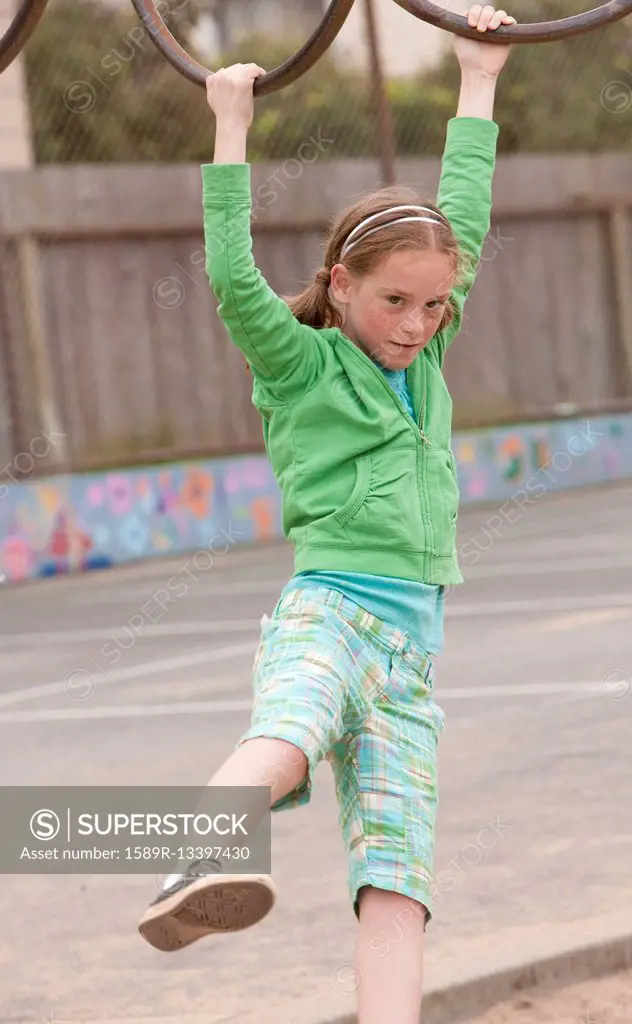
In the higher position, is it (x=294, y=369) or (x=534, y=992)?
(x=294, y=369)

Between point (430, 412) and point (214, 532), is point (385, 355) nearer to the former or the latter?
point (430, 412)

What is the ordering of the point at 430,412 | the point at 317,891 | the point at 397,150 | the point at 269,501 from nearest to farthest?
the point at 430,412
the point at 317,891
the point at 269,501
the point at 397,150

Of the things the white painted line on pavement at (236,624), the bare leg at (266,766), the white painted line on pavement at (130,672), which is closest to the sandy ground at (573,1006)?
the bare leg at (266,766)

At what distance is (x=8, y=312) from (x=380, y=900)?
462 inches

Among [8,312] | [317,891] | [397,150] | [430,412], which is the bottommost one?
[317,891]

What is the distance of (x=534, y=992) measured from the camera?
4262mm

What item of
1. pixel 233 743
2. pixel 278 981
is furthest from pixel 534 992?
pixel 233 743

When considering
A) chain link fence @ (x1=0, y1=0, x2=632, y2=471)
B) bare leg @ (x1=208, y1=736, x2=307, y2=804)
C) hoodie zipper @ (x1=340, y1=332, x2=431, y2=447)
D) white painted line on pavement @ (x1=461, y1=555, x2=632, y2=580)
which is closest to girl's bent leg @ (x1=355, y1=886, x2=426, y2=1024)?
bare leg @ (x1=208, y1=736, x2=307, y2=804)

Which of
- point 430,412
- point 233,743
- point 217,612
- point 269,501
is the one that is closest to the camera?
point 430,412

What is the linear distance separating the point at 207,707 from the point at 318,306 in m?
4.56

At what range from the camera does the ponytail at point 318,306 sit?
3.61 metres

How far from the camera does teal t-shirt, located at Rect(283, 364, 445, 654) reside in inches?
131

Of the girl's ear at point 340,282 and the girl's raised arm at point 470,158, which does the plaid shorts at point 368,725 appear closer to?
the girl's ear at point 340,282

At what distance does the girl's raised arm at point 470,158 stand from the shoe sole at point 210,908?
135cm
